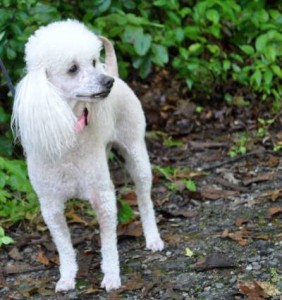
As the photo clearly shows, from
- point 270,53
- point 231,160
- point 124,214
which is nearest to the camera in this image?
point 124,214

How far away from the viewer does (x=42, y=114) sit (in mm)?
3451

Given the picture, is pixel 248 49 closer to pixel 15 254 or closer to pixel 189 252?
pixel 189 252

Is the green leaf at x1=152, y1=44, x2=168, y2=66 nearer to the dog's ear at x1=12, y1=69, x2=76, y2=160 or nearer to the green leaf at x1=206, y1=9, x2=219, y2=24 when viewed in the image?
the green leaf at x1=206, y1=9, x2=219, y2=24

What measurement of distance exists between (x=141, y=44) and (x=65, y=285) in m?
2.19

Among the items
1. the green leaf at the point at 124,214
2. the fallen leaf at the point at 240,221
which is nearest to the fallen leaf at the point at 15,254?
the green leaf at the point at 124,214

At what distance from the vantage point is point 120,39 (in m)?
5.96

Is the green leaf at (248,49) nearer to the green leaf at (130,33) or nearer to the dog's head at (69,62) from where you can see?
the green leaf at (130,33)

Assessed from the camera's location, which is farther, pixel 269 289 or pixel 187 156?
pixel 187 156

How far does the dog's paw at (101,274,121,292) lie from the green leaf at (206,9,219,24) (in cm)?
287

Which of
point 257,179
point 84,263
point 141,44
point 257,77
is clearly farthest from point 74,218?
point 257,77

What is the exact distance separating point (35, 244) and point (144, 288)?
105cm

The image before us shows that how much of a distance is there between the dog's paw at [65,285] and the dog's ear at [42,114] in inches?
35.3

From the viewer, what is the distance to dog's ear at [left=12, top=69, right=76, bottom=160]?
3.45 m

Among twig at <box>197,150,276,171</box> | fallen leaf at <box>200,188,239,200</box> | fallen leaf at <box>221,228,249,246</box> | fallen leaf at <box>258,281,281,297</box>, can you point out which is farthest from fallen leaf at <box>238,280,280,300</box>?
twig at <box>197,150,276,171</box>
